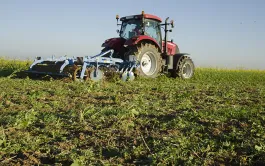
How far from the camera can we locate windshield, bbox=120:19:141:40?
34.8 feet

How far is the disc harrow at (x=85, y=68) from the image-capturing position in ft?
28.8

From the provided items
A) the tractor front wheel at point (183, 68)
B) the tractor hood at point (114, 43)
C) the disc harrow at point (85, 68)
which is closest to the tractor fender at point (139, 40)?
the disc harrow at point (85, 68)

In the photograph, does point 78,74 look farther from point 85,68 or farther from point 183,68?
point 183,68

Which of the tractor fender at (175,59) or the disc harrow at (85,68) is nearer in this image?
the disc harrow at (85,68)

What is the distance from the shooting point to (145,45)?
10117 mm

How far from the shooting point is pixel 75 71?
8.57m

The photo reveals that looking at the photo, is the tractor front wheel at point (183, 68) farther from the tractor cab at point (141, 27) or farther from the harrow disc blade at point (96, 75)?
the harrow disc blade at point (96, 75)

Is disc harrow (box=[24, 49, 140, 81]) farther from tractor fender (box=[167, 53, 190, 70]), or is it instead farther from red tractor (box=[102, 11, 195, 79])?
tractor fender (box=[167, 53, 190, 70])

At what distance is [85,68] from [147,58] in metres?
2.78

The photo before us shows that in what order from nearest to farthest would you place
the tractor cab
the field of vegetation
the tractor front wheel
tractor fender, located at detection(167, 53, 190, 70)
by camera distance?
the field of vegetation, the tractor cab, tractor fender, located at detection(167, 53, 190, 70), the tractor front wheel

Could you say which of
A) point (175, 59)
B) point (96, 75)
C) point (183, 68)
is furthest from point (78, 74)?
point (183, 68)

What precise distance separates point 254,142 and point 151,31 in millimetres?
8127

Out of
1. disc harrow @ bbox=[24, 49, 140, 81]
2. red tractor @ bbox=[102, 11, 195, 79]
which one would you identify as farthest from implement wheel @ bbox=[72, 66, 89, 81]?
red tractor @ bbox=[102, 11, 195, 79]

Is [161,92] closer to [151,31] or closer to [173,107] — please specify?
[173,107]
